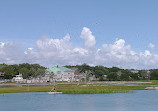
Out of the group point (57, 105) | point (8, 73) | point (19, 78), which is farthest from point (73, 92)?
point (8, 73)

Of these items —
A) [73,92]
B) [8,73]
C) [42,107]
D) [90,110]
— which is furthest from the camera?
[8,73]

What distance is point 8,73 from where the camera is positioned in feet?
651

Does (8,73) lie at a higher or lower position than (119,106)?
higher

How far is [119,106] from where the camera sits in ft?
187

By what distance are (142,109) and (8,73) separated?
521 ft

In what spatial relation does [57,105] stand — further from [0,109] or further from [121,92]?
[121,92]

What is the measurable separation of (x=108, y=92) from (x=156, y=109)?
34036mm

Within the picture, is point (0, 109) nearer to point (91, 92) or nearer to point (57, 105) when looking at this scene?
point (57, 105)

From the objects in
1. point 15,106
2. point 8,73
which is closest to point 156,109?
point 15,106

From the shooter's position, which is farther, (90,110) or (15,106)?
(15,106)

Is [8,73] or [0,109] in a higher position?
[8,73]

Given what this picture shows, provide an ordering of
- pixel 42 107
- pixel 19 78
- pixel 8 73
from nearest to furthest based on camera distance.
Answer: pixel 42 107 → pixel 19 78 → pixel 8 73

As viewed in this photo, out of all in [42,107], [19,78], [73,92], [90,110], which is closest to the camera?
[90,110]

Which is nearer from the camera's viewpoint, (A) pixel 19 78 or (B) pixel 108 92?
(B) pixel 108 92
